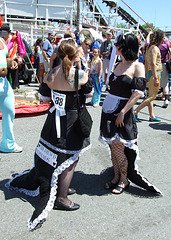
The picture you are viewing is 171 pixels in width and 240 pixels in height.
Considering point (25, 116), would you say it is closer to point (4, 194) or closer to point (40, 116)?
point (40, 116)

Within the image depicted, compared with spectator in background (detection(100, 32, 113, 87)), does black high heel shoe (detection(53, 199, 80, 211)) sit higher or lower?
lower

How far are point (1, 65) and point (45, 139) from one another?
1.36m

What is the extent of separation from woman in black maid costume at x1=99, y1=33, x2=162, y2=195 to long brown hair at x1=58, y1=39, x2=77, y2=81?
596 millimetres

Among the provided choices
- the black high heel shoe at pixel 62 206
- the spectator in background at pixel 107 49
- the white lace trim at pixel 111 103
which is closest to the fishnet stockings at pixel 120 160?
the white lace trim at pixel 111 103

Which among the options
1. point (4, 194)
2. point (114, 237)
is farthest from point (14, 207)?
point (114, 237)

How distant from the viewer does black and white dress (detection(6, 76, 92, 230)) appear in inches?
94.5

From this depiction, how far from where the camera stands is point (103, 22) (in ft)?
84.9

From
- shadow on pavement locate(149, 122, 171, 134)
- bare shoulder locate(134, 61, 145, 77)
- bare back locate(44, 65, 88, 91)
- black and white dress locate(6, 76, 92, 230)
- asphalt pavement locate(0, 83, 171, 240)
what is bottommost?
asphalt pavement locate(0, 83, 171, 240)

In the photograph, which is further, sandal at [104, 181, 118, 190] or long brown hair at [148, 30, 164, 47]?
long brown hair at [148, 30, 164, 47]

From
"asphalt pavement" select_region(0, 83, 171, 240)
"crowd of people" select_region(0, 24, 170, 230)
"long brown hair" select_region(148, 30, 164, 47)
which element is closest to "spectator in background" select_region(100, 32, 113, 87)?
"long brown hair" select_region(148, 30, 164, 47)

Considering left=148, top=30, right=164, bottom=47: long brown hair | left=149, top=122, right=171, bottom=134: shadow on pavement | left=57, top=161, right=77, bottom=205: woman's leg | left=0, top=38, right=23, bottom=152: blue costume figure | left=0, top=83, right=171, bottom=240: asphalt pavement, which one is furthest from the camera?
left=149, top=122, right=171, bottom=134: shadow on pavement

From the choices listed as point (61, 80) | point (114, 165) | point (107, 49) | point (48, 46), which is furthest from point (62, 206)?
point (107, 49)

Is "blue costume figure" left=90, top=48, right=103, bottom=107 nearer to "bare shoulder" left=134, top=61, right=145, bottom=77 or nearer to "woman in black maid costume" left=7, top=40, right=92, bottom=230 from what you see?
"bare shoulder" left=134, top=61, right=145, bottom=77

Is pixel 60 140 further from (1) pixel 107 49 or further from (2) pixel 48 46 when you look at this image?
(1) pixel 107 49
